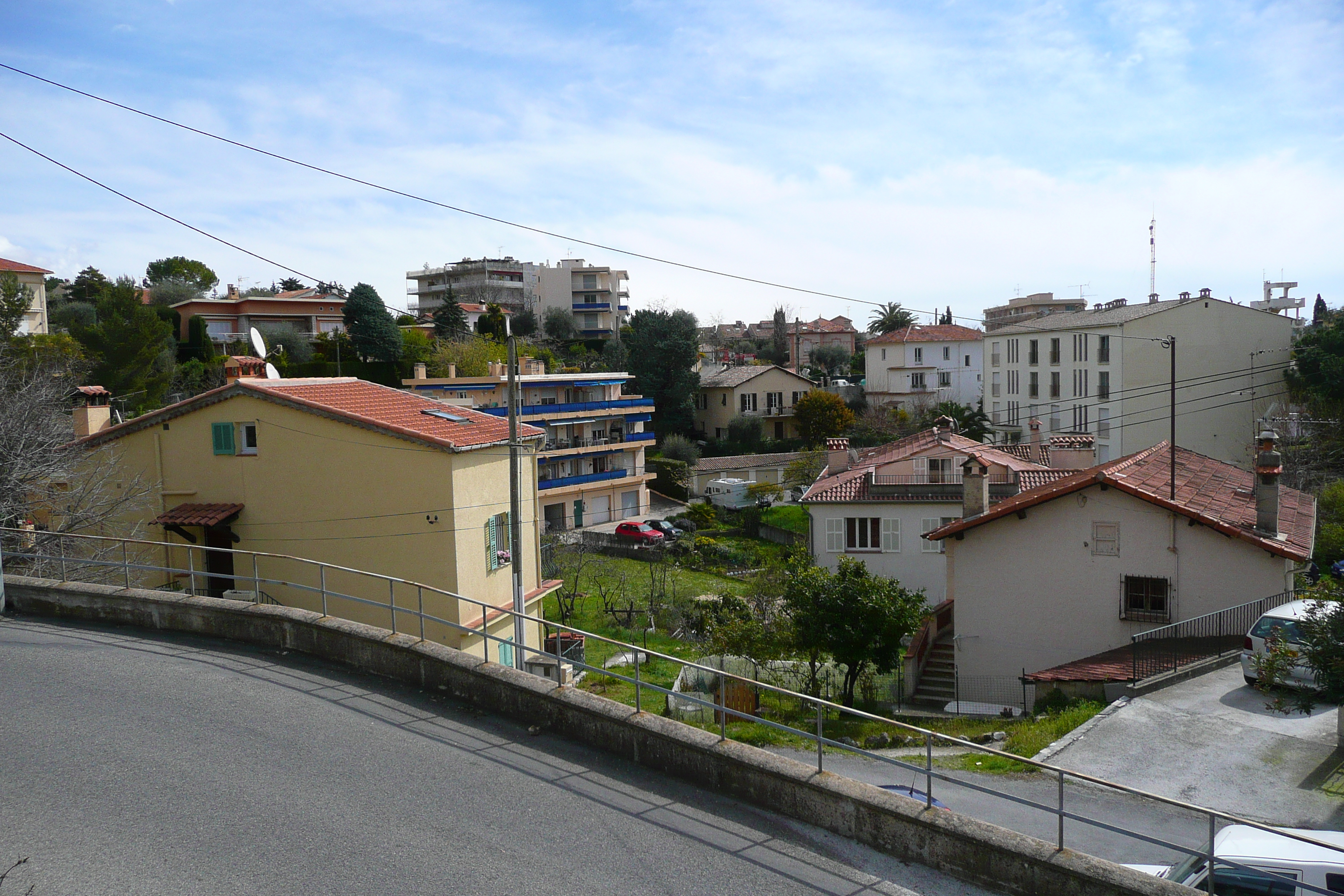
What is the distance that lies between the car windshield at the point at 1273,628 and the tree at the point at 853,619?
6370mm

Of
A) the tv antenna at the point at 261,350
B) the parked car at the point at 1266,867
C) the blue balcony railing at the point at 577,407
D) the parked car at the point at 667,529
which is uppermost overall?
the tv antenna at the point at 261,350

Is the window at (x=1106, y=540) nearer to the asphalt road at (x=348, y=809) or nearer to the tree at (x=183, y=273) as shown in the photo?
the asphalt road at (x=348, y=809)

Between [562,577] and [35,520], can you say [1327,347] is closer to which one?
[562,577]

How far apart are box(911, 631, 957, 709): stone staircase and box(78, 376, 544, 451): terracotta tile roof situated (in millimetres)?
10217

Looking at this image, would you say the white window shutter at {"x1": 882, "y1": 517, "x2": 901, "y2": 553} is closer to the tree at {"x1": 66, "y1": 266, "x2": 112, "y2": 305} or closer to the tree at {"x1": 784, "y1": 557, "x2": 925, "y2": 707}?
the tree at {"x1": 784, "y1": 557, "x2": 925, "y2": 707}

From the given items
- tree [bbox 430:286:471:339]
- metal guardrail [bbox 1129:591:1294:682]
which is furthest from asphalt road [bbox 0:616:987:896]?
tree [bbox 430:286:471:339]

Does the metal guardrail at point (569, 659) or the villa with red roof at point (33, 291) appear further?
the villa with red roof at point (33, 291)

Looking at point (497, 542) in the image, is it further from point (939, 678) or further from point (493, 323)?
point (493, 323)

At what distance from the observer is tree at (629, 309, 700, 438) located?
64.1 meters

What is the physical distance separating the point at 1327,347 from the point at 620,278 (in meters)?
64.1

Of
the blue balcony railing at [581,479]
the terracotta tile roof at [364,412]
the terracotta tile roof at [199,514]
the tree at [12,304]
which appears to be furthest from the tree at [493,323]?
the terracotta tile roof at [199,514]

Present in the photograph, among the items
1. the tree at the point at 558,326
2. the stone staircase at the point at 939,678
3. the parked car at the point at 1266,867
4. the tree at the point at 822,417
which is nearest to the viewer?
the parked car at the point at 1266,867

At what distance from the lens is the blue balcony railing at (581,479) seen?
5153 cm

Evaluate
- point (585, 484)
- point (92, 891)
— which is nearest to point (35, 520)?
point (92, 891)
